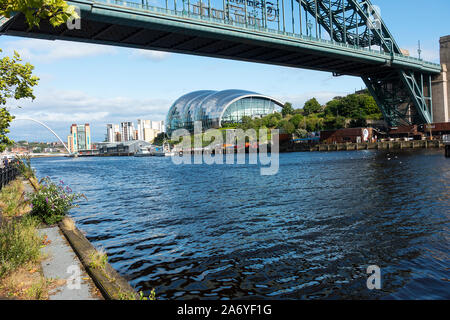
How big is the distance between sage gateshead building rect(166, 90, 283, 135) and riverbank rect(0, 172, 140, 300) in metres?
141

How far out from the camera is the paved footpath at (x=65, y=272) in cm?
576

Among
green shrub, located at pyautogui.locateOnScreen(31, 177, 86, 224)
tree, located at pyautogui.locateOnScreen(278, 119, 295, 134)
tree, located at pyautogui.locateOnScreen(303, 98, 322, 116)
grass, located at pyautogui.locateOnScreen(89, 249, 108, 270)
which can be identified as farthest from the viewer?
tree, located at pyautogui.locateOnScreen(303, 98, 322, 116)

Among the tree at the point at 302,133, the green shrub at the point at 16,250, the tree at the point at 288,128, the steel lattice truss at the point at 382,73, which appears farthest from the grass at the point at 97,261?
the tree at the point at 288,128

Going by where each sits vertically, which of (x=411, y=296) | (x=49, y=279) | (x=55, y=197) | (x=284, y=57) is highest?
(x=284, y=57)

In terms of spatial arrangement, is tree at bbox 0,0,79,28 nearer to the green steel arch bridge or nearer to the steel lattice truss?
the green steel arch bridge

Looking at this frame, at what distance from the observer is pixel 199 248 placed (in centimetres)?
999

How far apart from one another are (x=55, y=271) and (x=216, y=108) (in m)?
149

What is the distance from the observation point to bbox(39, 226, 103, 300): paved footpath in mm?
5762

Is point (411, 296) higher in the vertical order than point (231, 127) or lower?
lower

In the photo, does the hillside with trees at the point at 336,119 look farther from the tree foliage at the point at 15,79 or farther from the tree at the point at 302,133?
the tree foliage at the point at 15,79

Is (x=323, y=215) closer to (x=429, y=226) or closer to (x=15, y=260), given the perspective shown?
(x=429, y=226)

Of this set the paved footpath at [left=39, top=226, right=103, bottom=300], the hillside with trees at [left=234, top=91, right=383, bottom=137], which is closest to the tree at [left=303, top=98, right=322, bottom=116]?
the hillside with trees at [left=234, top=91, right=383, bottom=137]

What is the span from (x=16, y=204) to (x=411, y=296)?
41.3 ft
